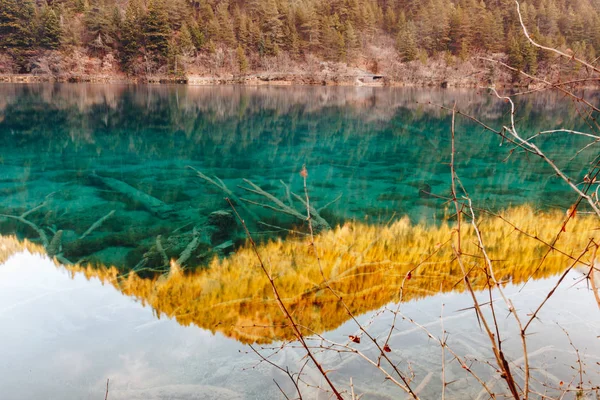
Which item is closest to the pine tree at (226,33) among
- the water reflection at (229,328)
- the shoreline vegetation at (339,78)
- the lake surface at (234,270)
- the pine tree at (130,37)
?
the shoreline vegetation at (339,78)

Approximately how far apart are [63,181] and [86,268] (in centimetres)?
441

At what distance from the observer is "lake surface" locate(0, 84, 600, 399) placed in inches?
125

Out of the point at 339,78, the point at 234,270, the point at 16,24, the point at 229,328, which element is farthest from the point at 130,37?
the point at 229,328

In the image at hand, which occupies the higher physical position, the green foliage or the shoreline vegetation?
the green foliage

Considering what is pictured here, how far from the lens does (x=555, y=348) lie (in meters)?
3.44

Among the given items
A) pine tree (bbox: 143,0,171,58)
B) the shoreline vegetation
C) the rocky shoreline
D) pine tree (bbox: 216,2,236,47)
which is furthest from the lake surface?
pine tree (bbox: 216,2,236,47)

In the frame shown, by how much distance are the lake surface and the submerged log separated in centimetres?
5

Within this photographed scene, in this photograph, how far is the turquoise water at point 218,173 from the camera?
600cm

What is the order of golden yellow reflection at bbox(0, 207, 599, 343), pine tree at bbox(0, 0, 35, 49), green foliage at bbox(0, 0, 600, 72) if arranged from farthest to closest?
green foliage at bbox(0, 0, 600, 72) < pine tree at bbox(0, 0, 35, 49) < golden yellow reflection at bbox(0, 207, 599, 343)

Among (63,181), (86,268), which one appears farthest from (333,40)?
(86,268)

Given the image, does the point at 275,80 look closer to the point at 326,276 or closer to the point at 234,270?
the point at 234,270

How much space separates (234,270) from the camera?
15.5 ft

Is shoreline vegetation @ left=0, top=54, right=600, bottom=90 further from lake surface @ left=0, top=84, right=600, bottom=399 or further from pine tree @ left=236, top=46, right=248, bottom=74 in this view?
lake surface @ left=0, top=84, right=600, bottom=399

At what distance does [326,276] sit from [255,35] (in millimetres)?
49991
